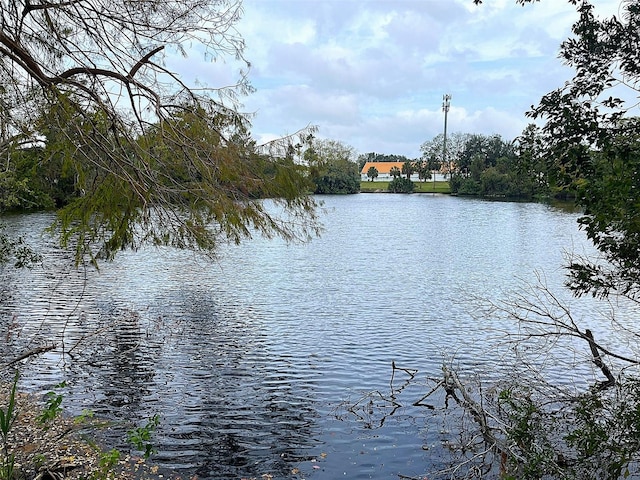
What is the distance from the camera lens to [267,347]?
973cm

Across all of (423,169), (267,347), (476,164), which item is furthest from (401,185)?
(267,347)

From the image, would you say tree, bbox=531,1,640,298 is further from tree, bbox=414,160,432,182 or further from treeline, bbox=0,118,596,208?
tree, bbox=414,160,432,182

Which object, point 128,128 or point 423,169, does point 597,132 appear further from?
point 423,169

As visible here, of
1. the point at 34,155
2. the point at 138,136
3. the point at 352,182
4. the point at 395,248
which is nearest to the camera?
the point at 138,136

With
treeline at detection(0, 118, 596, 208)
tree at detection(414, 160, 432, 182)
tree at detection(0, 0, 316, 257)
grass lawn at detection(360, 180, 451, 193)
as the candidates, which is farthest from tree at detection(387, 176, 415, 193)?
tree at detection(0, 0, 316, 257)

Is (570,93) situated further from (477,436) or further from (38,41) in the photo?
(38,41)

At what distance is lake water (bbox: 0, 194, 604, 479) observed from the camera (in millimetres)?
6176

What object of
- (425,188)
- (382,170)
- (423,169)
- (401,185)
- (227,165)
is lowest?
(425,188)

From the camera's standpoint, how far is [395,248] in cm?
2269

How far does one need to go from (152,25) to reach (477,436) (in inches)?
189

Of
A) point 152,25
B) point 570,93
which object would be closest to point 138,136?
point 152,25

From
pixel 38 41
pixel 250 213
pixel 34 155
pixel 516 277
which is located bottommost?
pixel 516 277

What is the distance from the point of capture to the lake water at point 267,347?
6176 mm

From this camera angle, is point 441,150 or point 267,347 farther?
point 441,150
